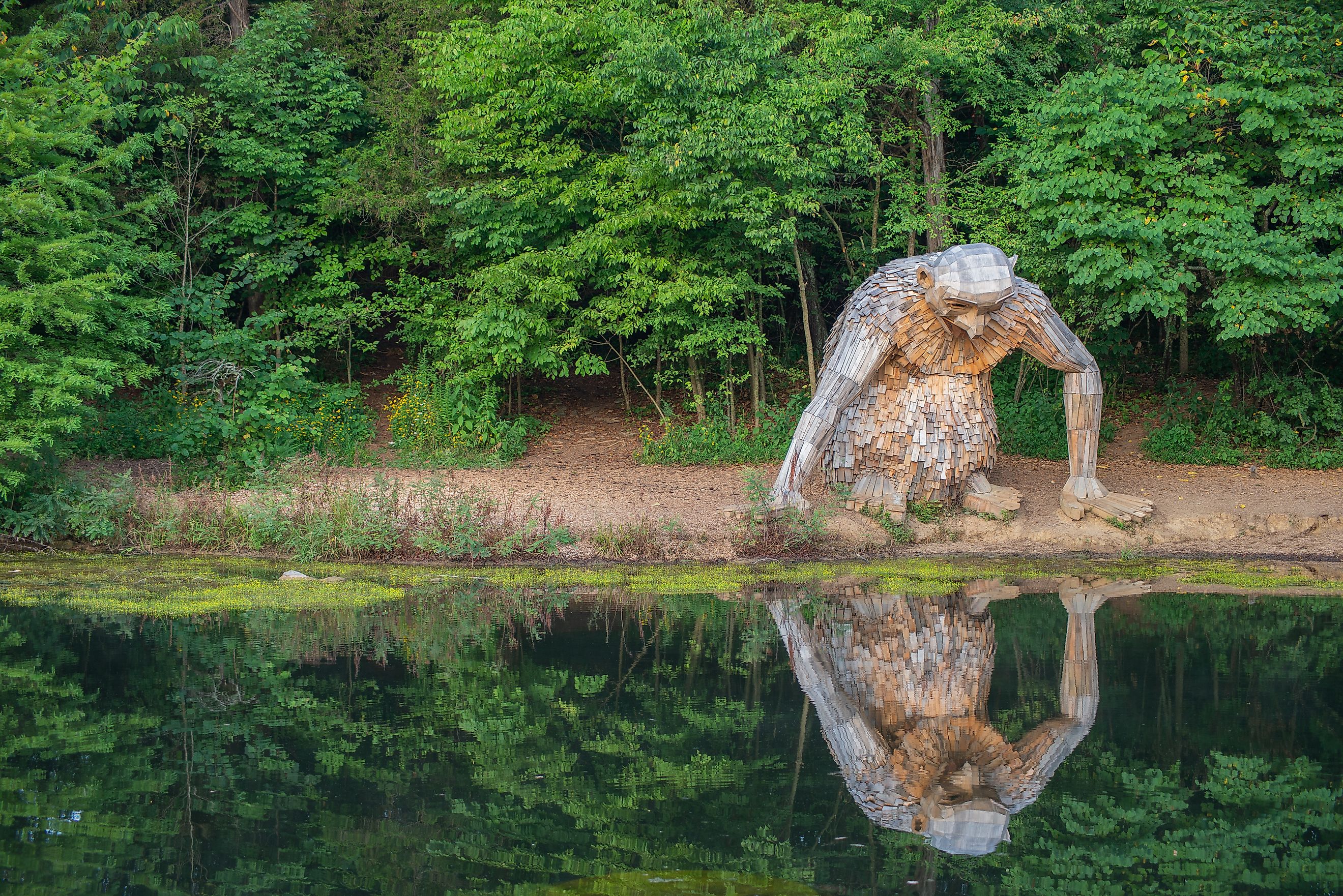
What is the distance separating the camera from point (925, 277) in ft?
30.5

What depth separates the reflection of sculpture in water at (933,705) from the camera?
485cm

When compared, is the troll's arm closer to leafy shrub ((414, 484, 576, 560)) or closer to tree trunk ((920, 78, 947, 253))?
tree trunk ((920, 78, 947, 253))

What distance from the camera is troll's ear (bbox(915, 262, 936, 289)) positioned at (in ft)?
30.3

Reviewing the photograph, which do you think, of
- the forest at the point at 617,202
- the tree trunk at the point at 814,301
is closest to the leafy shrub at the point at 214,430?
the forest at the point at 617,202

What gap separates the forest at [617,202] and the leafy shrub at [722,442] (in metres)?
0.04

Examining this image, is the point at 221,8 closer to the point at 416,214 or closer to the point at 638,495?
the point at 416,214

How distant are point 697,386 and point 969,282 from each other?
559 cm

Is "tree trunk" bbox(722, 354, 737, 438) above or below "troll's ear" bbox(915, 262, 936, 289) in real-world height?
below

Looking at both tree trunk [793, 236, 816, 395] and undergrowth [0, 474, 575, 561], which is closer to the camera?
undergrowth [0, 474, 575, 561]

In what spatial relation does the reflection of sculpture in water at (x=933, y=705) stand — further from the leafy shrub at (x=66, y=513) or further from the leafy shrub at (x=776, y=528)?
the leafy shrub at (x=66, y=513)

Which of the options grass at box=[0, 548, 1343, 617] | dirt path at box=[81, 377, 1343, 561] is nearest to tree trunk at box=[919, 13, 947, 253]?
dirt path at box=[81, 377, 1343, 561]

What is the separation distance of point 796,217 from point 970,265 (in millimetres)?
5218

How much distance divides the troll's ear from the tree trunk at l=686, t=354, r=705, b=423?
189 inches

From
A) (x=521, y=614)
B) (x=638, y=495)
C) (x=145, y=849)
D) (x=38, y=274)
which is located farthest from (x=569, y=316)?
(x=145, y=849)
